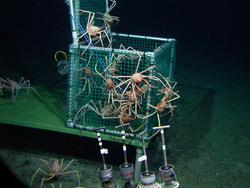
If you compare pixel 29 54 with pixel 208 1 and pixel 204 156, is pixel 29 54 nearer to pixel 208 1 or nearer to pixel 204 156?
pixel 204 156

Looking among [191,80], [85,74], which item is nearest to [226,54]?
[191,80]

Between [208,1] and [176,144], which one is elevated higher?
[208,1]

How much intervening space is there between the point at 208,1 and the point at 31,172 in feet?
24.7

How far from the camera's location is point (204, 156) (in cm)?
238

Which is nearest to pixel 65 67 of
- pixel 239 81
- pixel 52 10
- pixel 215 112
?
pixel 215 112

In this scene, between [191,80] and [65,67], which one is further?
[191,80]

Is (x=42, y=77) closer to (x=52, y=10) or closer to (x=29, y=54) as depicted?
(x=29, y=54)

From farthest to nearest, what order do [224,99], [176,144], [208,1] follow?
[208,1]
[224,99]
[176,144]

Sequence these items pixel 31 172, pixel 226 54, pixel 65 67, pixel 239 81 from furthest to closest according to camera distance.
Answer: pixel 226 54, pixel 239 81, pixel 65 67, pixel 31 172

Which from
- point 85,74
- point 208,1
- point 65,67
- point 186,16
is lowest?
point 65,67

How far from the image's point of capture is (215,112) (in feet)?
10.8

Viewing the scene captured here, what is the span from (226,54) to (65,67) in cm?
494

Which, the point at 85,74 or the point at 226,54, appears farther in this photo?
the point at 226,54

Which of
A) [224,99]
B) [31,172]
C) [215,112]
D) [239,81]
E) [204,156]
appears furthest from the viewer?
[239,81]
